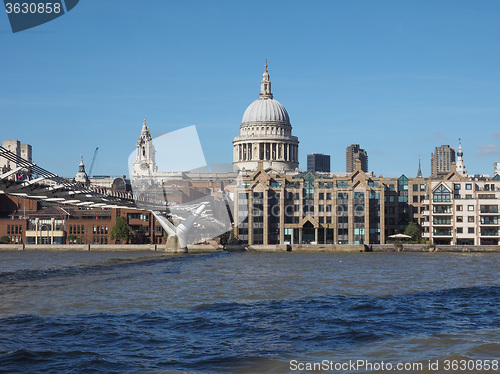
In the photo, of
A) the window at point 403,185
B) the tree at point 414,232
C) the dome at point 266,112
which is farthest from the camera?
the dome at point 266,112

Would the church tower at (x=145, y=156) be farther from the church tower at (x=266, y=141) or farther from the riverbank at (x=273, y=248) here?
the riverbank at (x=273, y=248)

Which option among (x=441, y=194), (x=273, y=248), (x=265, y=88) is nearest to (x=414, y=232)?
(x=441, y=194)

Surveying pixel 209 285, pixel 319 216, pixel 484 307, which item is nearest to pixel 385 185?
pixel 319 216

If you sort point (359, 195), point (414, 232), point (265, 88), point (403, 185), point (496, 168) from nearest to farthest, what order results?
point (414, 232)
point (359, 195)
point (403, 185)
point (496, 168)
point (265, 88)

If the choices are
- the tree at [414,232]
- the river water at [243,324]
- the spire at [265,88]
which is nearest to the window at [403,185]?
the tree at [414,232]

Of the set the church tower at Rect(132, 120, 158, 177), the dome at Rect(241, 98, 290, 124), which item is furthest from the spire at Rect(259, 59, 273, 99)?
the church tower at Rect(132, 120, 158, 177)

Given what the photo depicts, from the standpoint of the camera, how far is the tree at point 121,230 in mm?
98250

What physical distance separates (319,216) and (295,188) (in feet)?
17.4

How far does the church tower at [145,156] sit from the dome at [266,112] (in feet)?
95.5

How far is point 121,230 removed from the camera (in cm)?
9819

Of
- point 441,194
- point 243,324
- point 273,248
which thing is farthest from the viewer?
point 441,194

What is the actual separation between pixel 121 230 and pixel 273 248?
22.4m

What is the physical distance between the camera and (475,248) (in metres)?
84.6

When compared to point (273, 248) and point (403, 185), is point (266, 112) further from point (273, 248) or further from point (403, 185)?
point (273, 248)
